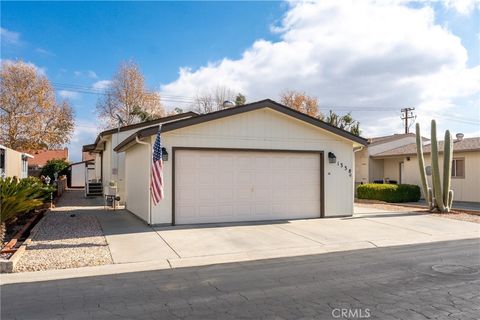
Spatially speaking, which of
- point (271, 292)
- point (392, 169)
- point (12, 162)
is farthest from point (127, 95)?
point (271, 292)

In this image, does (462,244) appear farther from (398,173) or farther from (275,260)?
(398,173)

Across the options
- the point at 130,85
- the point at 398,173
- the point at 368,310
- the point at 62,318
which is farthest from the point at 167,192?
the point at 130,85

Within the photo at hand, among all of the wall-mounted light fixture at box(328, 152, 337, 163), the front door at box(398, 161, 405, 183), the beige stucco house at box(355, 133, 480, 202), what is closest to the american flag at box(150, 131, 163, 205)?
the wall-mounted light fixture at box(328, 152, 337, 163)

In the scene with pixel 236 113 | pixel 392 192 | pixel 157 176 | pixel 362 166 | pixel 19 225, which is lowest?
pixel 19 225

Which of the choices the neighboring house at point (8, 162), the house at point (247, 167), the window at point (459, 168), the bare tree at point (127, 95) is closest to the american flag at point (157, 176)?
the house at point (247, 167)

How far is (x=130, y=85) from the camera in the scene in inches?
1411

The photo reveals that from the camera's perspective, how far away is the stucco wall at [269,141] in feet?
36.5

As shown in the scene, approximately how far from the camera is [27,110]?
32.4 m

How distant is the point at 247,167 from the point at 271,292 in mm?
7006

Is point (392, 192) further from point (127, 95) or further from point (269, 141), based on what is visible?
point (127, 95)

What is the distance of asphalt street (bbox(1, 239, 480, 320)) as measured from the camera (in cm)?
457

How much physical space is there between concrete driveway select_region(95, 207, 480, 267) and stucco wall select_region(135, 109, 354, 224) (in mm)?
767

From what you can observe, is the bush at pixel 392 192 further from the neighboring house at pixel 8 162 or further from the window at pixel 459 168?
the neighboring house at pixel 8 162

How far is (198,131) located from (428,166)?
49.4 ft
